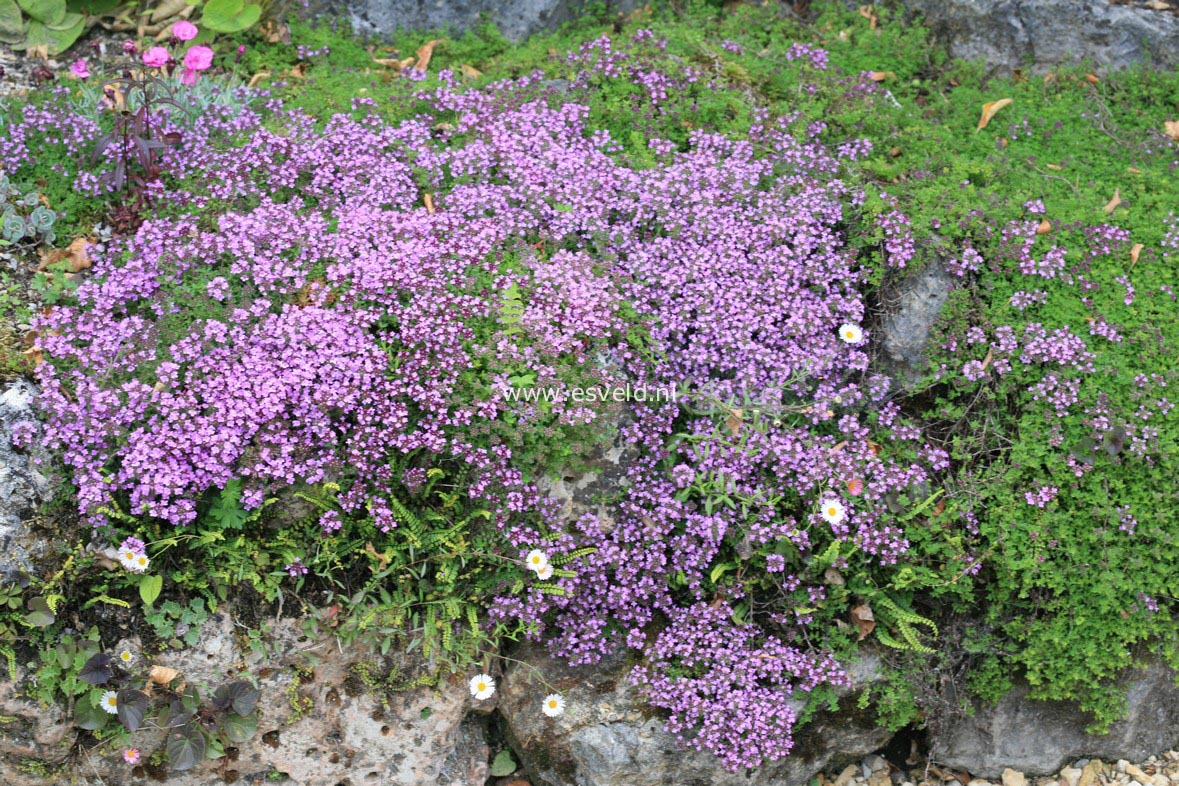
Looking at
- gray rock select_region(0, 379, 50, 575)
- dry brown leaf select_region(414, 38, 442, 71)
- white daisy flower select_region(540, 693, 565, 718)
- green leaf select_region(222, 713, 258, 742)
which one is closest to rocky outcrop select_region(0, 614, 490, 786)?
green leaf select_region(222, 713, 258, 742)

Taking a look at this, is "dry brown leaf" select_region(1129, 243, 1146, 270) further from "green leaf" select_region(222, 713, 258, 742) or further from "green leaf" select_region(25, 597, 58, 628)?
"green leaf" select_region(25, 597, 58, 628)

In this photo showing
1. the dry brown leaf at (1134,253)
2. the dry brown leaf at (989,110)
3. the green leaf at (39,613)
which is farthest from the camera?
the dry brown leaf at (989,110)

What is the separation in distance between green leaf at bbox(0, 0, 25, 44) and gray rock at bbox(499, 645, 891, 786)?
4526 mm

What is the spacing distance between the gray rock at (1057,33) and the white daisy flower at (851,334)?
2.89 m

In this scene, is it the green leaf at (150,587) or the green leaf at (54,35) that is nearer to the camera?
the green leaf at (150,587)

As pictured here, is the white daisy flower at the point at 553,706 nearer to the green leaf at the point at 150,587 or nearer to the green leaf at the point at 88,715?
the green leaf at the point at 150,587

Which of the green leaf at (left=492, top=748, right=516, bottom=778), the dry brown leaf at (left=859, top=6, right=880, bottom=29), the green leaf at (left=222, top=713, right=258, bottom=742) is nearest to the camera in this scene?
the green leaf at (left=222, top=713, right=258, bottom=742)

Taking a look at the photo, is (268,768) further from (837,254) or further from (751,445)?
(837,254)

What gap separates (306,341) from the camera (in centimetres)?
398

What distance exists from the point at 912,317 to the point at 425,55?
3.27 metres

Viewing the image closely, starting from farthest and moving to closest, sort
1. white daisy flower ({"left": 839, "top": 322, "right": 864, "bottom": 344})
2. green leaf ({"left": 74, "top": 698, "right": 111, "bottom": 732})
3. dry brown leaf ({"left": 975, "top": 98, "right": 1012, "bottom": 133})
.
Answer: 1. dry brown leaf ({"left": 975, "top": 98, "right": 1012, "bottom": 133})
2. white daisy flower ({"left": 839, "top": 322, "right": 864, "bottom": 344})
3. green leaf ({"left": 74, "top": 698, "right": 111, "bottom": 732})

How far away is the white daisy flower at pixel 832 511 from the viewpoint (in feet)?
13.5

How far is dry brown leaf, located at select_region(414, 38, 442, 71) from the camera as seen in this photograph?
19.7ft

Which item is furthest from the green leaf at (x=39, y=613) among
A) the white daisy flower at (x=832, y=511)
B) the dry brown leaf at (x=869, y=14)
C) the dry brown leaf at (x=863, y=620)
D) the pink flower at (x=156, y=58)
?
the dry brown leaf at (x=869, y=14)
